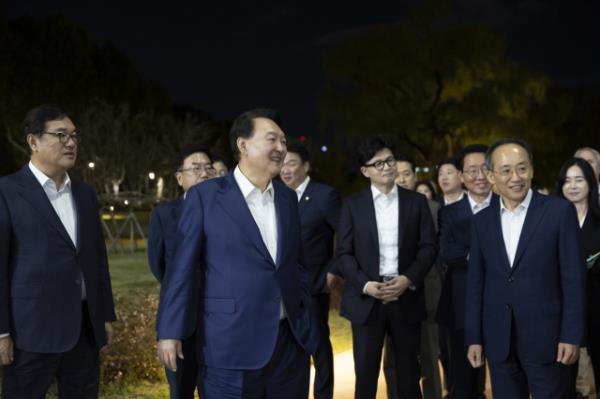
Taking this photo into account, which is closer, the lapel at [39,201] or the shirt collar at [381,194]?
the lapel at [39,201]

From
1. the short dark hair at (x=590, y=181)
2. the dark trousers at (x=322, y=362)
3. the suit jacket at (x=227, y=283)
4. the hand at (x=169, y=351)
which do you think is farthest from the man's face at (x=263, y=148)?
the short dark hair at (x=590, y=181)


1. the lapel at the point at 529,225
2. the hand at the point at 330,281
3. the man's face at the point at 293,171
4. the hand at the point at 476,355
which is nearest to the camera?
the lapel at the point at 529,225

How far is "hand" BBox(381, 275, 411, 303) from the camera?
4492 mm

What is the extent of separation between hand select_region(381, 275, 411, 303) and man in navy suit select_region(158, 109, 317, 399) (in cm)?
112

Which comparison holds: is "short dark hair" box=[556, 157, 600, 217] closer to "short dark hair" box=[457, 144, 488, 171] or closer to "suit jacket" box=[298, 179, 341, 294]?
"short dark hair" box=[457, 144, 488, 171]

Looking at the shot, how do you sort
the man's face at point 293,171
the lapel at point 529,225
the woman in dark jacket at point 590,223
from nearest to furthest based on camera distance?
the lapel at point 529,225, the woman in dark jacket at point 590,223, the man's face at point 293,171

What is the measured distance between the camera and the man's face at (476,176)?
197 inches

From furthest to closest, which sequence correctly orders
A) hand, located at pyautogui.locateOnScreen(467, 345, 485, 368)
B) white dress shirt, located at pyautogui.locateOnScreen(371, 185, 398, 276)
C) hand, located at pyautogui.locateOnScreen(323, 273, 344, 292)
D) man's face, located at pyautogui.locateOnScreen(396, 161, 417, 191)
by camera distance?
man's face, located at pyautogui.locateOnScreen(396, 161, 417, 191)
hand, located at pyautogui.locateOnScreen(323, 273, 344, 292)
white dress shirt, located at pyautogui.locateOnScreen(371, 185, 398, 276)
hand, located at pyautogui.locateOnScreen(467, 345, 485, 368)

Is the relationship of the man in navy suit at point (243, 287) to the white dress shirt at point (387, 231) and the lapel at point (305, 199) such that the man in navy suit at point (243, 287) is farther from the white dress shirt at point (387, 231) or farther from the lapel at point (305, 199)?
the lapel at point (305, 199)

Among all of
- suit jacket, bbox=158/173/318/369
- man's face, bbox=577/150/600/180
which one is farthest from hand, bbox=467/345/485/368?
man's face, bbox=577/150/600/180

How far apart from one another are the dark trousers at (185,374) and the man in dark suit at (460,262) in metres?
1.71

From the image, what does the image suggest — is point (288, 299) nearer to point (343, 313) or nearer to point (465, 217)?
point (343, 313)

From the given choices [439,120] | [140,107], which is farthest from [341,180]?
[140,107]

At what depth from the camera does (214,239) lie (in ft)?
10.9
